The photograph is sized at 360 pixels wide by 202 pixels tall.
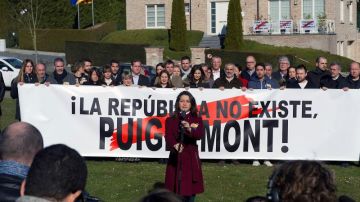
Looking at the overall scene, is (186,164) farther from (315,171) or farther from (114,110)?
(315,171)

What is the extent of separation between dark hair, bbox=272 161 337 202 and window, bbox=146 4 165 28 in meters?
51.0

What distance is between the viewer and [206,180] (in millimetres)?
12438

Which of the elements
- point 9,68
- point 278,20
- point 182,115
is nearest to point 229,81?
point 182,115

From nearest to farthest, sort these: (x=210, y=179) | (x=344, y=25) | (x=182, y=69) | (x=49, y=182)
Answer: (x=49, y=182), (x=210, y=179), (x=182, y=69), (x=344, y=25)

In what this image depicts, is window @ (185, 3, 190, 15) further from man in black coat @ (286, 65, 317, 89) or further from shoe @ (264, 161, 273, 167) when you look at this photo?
shoe @ (264, 161, 273, 167)

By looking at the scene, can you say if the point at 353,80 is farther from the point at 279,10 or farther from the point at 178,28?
the point at 279,10

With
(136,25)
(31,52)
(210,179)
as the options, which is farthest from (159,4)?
(210,179)

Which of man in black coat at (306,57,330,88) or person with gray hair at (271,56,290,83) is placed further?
person with gray hair at (271,56,290,83)

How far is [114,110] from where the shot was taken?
563 inches

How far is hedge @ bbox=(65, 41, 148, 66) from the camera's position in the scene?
46.0 metres

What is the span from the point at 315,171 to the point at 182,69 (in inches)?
468

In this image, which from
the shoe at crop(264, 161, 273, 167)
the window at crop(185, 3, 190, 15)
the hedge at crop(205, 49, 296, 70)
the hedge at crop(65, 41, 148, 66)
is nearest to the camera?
the shoe at crop(264, 161, 273, 167)

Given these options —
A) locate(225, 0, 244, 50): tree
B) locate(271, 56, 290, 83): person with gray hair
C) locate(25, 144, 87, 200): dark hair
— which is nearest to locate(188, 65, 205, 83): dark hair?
locate(271, 56, 290, 83): person with gray hair

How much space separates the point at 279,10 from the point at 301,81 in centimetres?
3671
